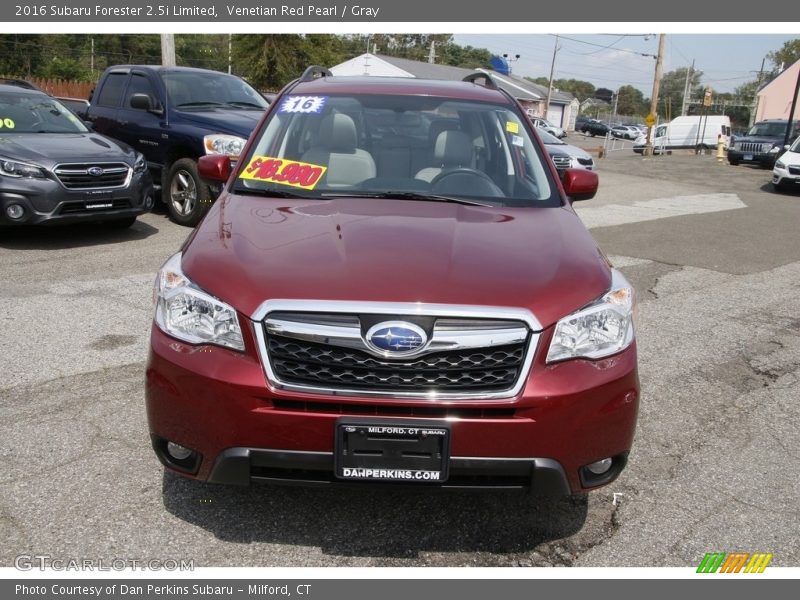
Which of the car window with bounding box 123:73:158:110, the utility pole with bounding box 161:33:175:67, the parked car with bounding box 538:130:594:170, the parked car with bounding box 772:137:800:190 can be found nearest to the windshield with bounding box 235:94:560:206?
the car window with bounding box 123:73:158:110

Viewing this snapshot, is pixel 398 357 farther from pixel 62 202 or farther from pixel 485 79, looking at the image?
pixel 62 202

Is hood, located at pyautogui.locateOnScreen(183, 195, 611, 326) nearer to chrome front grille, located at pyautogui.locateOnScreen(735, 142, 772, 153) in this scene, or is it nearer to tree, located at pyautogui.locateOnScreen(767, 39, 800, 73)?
chrome front grille, located at pyautogui.locateOnScreen(735, 142, 772, 153)

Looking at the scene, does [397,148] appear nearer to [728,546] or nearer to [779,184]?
[728,546]

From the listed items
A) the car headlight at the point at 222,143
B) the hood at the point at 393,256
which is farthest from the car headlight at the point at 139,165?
→ the hood at the point at 393,256

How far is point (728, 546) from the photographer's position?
3.10m

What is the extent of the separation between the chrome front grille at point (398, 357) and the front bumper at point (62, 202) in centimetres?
608

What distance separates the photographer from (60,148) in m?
8.27

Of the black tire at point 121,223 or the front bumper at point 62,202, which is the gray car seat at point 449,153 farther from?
the black tire at point 121,223

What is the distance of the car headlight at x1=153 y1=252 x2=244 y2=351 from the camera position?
2713 millimetres

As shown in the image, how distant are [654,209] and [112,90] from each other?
939 centimetres

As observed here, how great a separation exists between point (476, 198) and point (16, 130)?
267 inches

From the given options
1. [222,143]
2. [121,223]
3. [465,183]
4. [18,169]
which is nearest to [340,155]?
[465,183]

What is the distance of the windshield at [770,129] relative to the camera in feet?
95.5

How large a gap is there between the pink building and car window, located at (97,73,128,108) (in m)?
56.0
